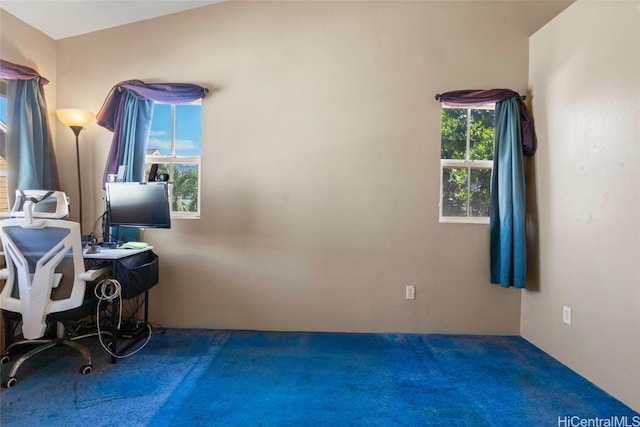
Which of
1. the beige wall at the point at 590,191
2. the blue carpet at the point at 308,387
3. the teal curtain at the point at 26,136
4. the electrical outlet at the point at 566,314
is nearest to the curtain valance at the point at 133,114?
the teal curtain at the point at 26,136

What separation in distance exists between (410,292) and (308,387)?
4.31 ft

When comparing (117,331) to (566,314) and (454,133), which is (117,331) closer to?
(454,133)

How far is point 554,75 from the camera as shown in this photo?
2.56 m

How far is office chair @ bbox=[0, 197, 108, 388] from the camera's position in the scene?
1.98 meters

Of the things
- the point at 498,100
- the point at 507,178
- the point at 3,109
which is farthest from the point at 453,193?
the point at 3,109

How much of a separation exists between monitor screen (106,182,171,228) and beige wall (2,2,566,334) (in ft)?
1.22

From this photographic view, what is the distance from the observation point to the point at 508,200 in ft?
8.79

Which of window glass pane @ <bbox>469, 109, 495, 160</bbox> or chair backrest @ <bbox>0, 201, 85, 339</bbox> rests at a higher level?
window glass pane @ <bbox>469, 109, 495, 160</bbox>

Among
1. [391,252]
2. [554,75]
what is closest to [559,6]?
[554,75]

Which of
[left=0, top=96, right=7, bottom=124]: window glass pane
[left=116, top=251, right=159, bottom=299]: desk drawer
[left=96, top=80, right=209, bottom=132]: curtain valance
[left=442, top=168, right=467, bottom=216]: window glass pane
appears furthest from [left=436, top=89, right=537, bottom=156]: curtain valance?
[left=0, top=96, right=7, bottom=124]: window glass pane

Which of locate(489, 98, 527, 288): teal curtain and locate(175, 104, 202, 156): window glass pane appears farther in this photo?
locate(175, 104, 202, 156): window glass pane

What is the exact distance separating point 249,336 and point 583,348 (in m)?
2.54

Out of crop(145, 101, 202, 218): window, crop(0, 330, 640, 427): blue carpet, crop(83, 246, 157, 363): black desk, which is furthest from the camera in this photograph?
crop(145, 101, 202, 218): window

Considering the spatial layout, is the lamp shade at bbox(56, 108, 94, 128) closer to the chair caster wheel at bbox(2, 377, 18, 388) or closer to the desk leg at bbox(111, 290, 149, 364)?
the desk leg at bbox(111, 290, 149, 364)
